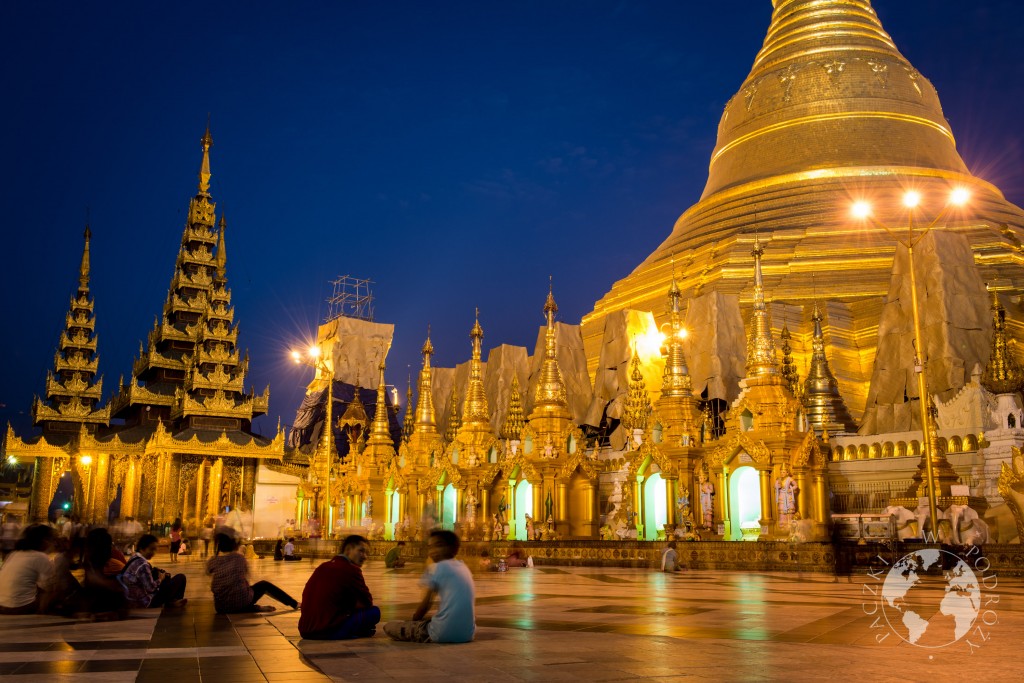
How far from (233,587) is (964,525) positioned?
14.3 metres

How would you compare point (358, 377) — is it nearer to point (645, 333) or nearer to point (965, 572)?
point (645, 333)

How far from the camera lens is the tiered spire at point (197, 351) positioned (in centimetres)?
4956

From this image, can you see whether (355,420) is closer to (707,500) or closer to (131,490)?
(131,490)

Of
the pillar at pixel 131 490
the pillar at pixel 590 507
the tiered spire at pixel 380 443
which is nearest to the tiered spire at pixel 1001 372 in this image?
the pillar at pixel 590 507

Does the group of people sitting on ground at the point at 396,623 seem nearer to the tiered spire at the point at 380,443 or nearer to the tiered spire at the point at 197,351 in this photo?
the tiered spire at the point at 380,443

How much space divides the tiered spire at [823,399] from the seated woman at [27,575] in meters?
22.2

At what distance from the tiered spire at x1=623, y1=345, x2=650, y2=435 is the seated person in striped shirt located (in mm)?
18557

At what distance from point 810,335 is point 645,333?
7576 mm

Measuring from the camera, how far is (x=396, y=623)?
7.70m

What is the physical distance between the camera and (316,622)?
25.5ft

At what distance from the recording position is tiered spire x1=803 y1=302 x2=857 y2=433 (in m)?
28.2

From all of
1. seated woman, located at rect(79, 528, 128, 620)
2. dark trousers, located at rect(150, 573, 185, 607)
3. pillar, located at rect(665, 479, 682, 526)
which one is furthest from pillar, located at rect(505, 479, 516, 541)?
seated woman, located at rect(79, 528, 128, 620)

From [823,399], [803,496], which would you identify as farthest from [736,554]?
[823,399]

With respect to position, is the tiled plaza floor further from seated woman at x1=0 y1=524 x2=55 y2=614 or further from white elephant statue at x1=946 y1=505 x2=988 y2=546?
white elephant statue at x1=946 y1=505 x2=988 y2=546
